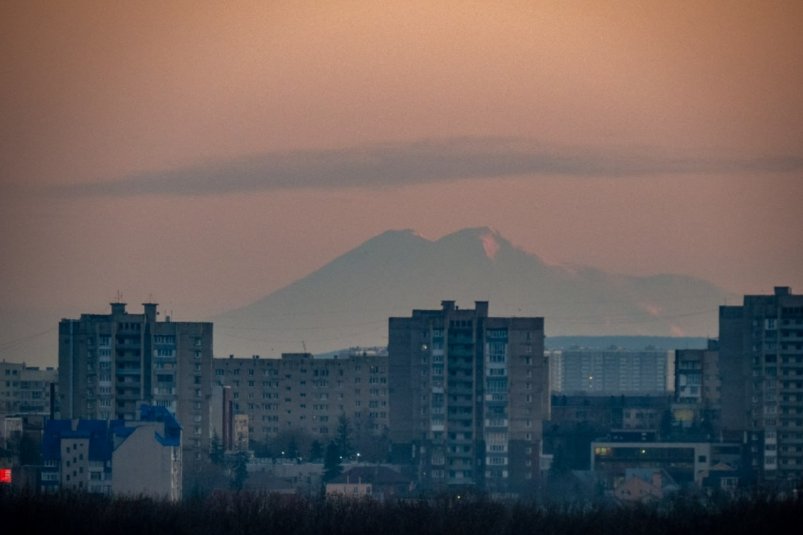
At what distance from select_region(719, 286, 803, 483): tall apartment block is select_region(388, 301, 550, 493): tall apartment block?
12.6 feet

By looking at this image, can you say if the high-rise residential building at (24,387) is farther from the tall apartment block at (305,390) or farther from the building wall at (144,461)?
the building wall at (144,461)

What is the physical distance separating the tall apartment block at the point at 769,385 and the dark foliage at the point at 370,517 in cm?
1622

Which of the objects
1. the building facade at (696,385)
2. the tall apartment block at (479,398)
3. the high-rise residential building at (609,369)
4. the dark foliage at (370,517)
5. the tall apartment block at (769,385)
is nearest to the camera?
the dark foliage at (370,517)

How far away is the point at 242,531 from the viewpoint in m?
29.9

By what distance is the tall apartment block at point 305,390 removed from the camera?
57969 millimetres

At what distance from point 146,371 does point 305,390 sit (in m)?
12.5

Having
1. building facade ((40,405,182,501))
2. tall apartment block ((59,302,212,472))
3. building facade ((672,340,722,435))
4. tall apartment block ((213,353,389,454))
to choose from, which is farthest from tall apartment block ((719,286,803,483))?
building facade ((40,405,182,501))

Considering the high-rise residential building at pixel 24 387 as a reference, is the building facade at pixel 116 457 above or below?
below

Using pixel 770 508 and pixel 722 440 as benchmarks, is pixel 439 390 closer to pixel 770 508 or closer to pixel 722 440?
pixel 722 440

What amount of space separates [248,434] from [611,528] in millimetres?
26698

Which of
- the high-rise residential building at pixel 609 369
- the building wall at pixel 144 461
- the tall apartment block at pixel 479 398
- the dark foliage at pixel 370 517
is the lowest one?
the dark foliage at pixel 370 517

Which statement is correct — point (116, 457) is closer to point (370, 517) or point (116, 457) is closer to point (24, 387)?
point (370, 517)

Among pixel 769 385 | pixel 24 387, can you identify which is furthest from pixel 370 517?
pixel 24 387

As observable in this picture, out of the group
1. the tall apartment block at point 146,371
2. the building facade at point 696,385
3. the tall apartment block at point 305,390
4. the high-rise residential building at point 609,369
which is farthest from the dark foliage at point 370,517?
the high-rise residential building at point 609,369
